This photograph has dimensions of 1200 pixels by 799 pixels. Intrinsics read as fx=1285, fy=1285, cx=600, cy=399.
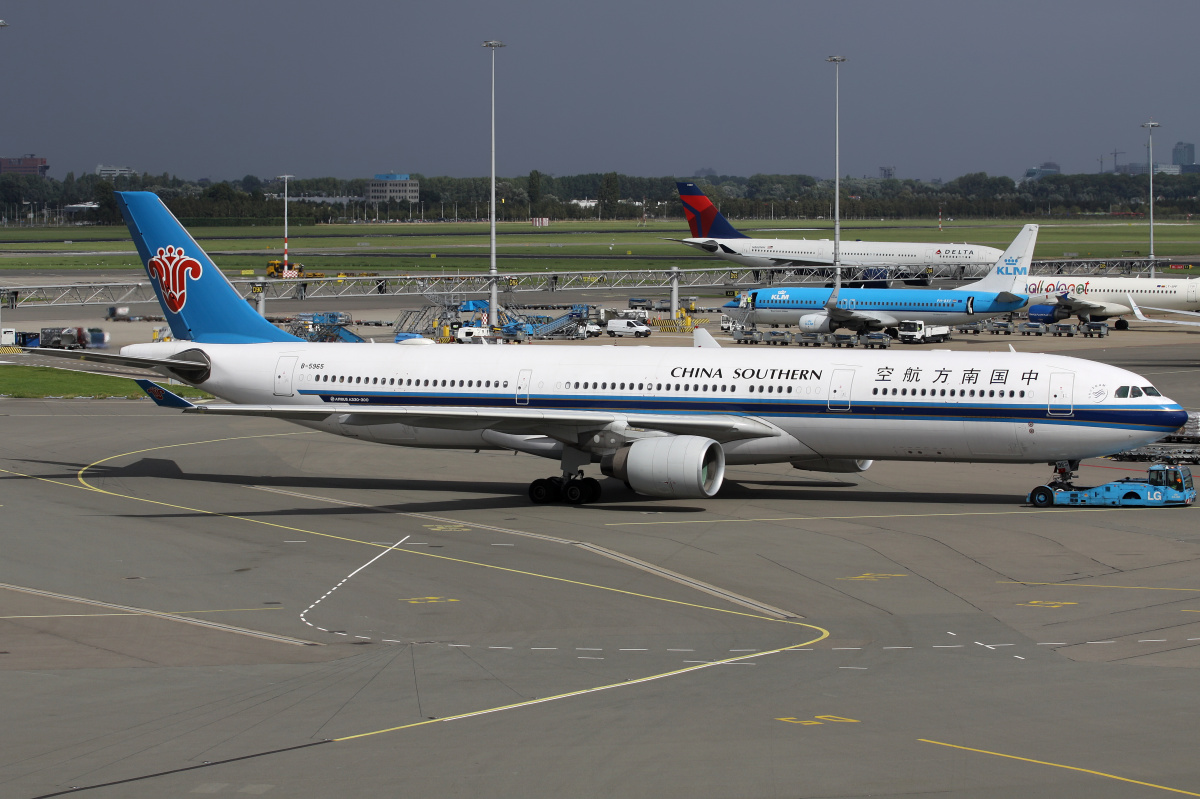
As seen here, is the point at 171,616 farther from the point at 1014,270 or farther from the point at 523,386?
the point at 1014,270

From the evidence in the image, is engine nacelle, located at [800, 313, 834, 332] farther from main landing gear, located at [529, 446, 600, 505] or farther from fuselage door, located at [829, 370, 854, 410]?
main landing gear, located at [529, 446, 600, 505]

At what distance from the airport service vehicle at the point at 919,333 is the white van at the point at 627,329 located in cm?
1825

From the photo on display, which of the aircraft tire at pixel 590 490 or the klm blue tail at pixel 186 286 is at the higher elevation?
the klm blue tail at pixel 186 286

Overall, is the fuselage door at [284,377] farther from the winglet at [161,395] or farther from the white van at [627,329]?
the white van at [627,329]

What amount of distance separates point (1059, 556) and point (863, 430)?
7798 mm

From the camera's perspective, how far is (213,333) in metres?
44.4

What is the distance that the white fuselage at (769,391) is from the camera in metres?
36.0

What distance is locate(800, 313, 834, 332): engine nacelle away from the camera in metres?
94.0

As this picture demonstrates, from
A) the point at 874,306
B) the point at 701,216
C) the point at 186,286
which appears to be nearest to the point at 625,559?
the point at 186,286

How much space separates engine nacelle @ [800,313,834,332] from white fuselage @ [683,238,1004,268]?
148ft

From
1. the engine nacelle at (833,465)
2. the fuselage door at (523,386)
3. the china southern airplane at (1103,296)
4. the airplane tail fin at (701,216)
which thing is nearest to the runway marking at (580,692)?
the engine nacelle at (833,465)

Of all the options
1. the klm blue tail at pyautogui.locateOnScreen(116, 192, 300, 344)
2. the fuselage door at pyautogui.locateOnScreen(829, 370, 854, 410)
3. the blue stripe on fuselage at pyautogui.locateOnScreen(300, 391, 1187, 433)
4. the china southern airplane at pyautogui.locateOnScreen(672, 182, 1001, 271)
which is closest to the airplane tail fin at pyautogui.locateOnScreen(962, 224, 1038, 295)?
the china southern airplane at pyautogui.locateOnScreen(672, 182, 1001, 271)

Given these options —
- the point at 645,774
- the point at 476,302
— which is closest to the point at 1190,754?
the point at 645,774

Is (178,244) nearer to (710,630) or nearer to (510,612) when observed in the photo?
(510,612)
